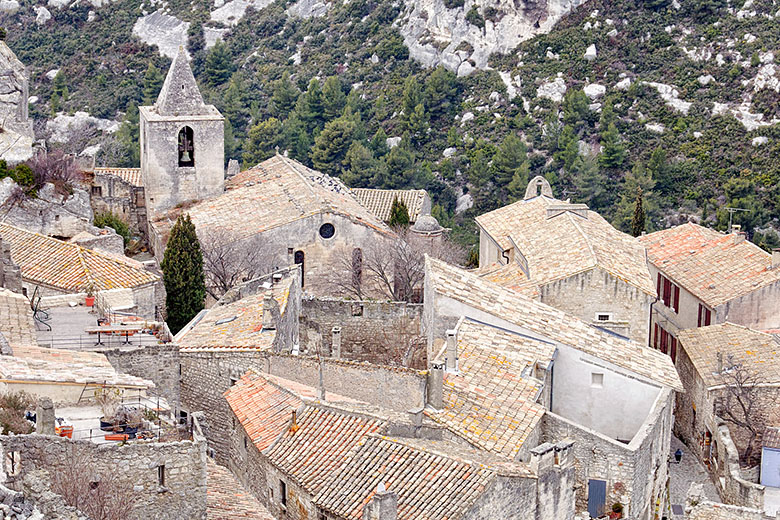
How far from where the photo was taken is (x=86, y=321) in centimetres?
3341

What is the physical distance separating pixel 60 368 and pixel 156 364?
14.3ft

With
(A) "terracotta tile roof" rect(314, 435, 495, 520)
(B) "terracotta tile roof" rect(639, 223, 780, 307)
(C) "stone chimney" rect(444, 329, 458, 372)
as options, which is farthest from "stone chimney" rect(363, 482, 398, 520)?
(B) "terracotta tile roof" rect(639, 223, 780, 307)

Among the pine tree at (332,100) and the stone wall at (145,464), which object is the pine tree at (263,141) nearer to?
the pine tree at (332,100)

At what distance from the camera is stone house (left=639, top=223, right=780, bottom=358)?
159 feet

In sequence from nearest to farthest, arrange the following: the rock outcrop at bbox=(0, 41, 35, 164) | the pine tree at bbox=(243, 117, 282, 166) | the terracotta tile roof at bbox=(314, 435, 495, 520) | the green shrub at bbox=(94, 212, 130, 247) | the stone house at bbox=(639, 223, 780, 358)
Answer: the terracotta tile roof at bbox=(314, 435, 495, 520)
the stone house at bbox=(639, 223, 780, 358)
the rock outcrop at bbox=(0, 41, 35, 164)
the green shrub at bbox=(94, 212, 130, 247)
the pine tree at bbox=(243, 117, 282, 166)

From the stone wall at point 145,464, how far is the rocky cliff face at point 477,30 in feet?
226

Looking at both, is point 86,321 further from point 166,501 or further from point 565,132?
point 565,132

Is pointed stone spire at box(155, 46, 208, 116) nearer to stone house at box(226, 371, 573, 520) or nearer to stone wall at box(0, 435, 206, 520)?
stone house at box(226, 371, 573, 520)

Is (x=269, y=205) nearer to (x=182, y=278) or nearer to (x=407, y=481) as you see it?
(x=182, y=278)

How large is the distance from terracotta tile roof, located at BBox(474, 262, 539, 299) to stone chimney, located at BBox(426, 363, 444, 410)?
10672 millimetres

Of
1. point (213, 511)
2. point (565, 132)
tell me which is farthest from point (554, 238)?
point (565, 132)

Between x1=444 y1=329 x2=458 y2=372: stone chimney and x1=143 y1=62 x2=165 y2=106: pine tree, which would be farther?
x1=143 y1=62 x2=165 y2=106: pine tree

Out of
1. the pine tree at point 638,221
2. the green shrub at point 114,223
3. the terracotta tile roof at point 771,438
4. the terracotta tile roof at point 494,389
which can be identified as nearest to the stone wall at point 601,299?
the terracotta tile roof at point 771,438

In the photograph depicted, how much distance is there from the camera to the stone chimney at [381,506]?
2466 centimetres
